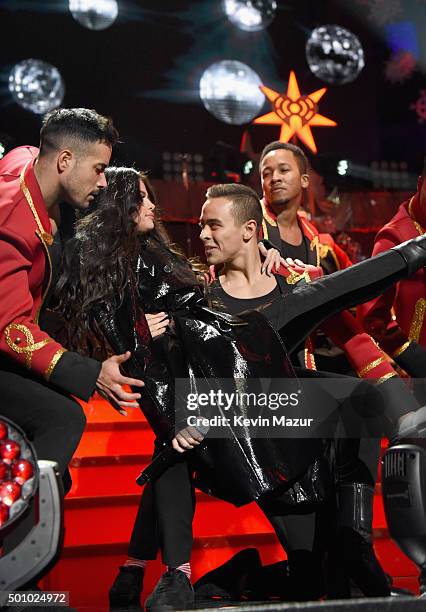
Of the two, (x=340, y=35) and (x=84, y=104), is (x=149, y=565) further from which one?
(x=340, y=35)

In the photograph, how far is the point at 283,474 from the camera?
7.82 ft

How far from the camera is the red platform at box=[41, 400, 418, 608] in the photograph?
2680 mm

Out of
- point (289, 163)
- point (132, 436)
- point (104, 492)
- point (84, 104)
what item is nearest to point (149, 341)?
point (104, 492)

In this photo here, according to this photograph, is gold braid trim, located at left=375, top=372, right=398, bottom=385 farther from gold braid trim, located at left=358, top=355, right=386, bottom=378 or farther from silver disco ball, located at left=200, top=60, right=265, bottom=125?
silver disco ball, located at left=200, top=60, right=265, bottom=125

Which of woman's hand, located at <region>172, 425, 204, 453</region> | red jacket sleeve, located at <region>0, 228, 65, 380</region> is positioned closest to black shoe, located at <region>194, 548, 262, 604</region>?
woman's hand, located at <region>172, 425, 204, 453</region>

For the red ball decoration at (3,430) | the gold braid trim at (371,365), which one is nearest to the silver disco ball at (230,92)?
the gold braid trim at (371,365)

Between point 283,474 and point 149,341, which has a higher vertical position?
point 149,341

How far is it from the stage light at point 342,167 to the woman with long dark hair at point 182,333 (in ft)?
16.0

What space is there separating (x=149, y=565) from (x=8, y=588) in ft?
3.54

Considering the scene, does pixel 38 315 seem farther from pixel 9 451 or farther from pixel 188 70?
pixel 188 70

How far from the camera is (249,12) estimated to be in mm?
7168

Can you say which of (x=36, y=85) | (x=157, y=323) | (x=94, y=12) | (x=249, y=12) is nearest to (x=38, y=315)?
(x=157, y=323)

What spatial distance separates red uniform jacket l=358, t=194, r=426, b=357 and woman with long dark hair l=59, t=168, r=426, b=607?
557 mm

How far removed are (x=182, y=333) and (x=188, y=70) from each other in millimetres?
5089
